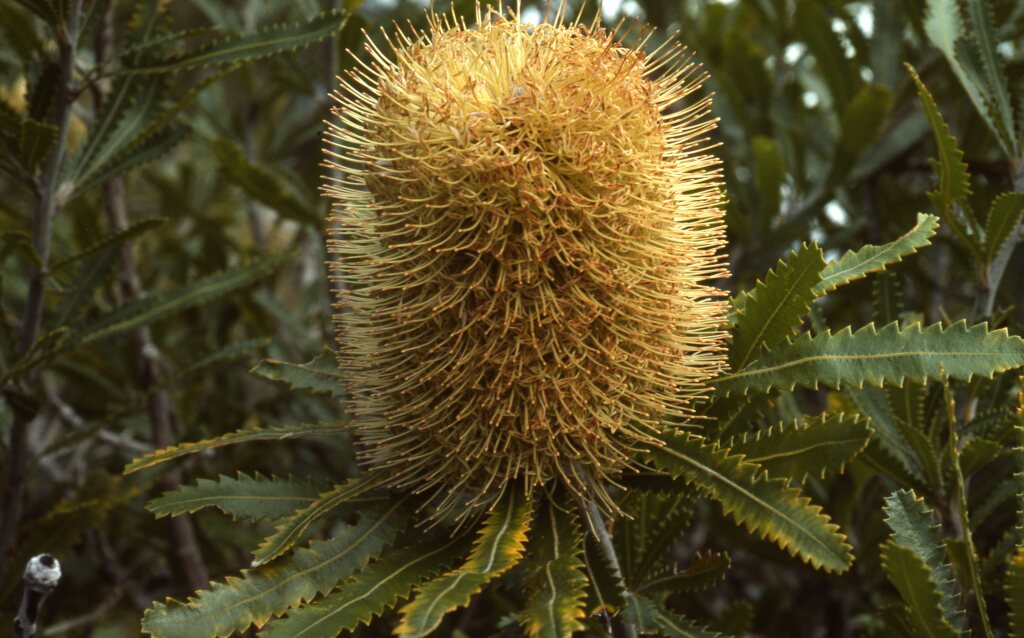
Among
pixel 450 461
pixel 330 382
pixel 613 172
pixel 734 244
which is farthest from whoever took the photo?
pixel 734 244

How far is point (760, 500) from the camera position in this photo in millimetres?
1224

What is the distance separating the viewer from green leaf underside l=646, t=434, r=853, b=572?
3.76 ft

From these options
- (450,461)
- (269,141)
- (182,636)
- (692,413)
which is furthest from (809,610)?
(269,141)

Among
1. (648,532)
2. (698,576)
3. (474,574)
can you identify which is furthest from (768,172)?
(474,574)

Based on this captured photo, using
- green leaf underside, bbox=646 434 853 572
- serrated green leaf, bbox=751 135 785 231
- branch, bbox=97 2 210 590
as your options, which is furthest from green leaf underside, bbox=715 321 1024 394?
branch, bbox=97 2 210 590

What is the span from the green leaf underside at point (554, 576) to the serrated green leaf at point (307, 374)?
1.54ft

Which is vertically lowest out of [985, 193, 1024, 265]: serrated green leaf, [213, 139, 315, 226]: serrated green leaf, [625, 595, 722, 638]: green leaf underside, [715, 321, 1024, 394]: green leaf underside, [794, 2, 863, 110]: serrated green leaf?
[625, 595, 722, 638]: green leaf underside

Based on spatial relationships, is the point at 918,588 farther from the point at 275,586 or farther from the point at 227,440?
the point at 227,440

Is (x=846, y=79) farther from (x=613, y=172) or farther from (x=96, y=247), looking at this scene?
(x=96, y=247)

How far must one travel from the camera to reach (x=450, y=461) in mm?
1449

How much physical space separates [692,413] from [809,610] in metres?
1.33

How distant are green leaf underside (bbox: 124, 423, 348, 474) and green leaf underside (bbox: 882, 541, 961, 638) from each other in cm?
84

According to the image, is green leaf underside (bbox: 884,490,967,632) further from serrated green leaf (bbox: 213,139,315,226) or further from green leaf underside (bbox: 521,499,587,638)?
serrated green leaf (bbox: 213,139,315,226)

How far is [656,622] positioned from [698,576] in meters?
0.16
